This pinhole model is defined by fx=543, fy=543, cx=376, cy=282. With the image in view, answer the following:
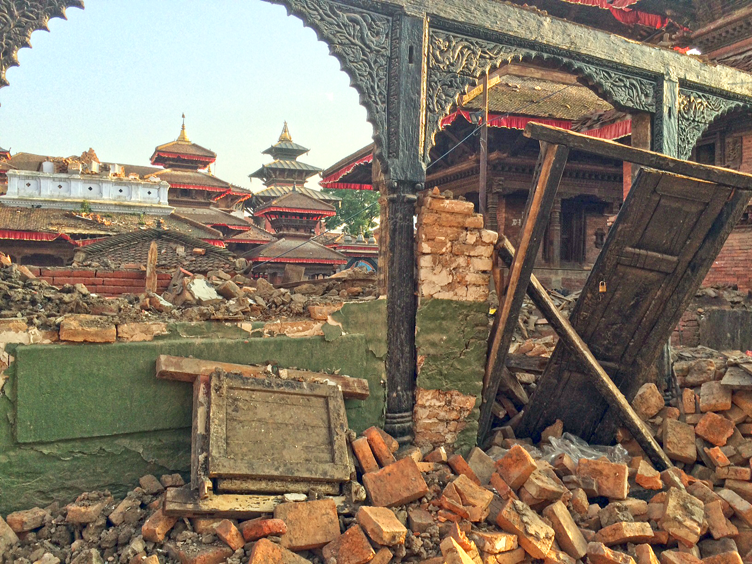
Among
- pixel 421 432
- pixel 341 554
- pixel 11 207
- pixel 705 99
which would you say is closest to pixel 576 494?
pixel 421 432

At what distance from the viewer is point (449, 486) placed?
3986 mm

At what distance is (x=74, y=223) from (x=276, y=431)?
18092 mm

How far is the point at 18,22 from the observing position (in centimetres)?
412

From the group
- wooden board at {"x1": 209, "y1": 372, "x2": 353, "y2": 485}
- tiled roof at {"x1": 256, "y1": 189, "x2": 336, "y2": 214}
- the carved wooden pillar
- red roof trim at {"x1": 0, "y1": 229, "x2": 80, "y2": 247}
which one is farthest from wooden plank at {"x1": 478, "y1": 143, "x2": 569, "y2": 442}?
tiled roof at {"x1": 256, "y1": 189, "x2": 336, "y2": 214}

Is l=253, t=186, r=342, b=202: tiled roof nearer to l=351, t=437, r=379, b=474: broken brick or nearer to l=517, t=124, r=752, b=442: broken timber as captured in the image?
l=517, t=124, r=752, b=442: broken timber

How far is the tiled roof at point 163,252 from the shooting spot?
1065 centimetres

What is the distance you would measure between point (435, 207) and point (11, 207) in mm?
Answer: 20364

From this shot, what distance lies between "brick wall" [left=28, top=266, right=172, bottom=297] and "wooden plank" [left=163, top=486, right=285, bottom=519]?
283 centimetres

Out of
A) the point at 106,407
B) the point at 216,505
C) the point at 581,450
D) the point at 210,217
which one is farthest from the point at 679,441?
the point at 210,217

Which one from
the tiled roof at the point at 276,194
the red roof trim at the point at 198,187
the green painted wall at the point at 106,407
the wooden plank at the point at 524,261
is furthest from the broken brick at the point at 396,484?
the red roof trim at the point at 198,187

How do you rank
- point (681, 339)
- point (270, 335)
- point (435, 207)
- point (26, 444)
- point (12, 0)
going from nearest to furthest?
point (26, 444)
point (12, 0)
point (270, 335)
point (435, 207)
point (681, 339)

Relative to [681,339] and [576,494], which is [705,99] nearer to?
[681,339]

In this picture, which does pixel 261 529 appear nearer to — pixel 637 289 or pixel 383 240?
pixel 383 240

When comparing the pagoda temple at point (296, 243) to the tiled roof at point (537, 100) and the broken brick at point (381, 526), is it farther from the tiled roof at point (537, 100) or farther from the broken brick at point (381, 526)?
the broken brick at point (381, 526)
